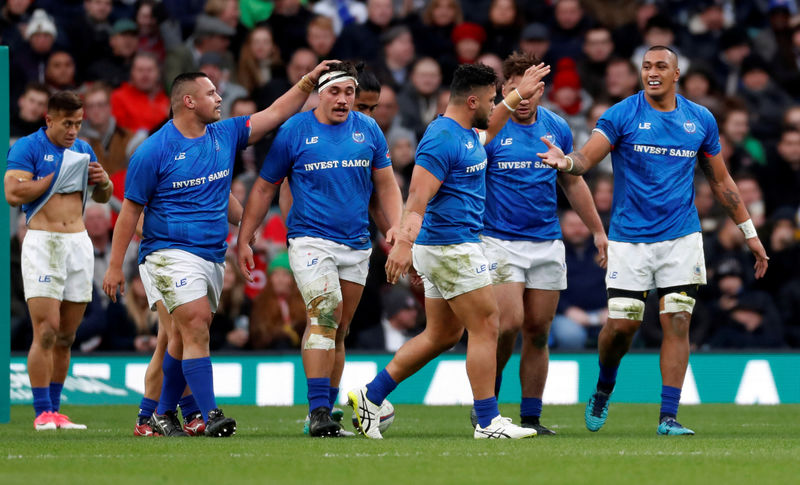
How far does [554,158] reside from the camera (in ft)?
30.8

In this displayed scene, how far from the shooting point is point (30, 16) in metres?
16.9

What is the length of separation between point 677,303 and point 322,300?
256 centimetres

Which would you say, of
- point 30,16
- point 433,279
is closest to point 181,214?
point 433,279

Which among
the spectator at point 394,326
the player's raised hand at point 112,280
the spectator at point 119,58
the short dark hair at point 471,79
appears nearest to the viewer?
the short dark hair at point 471,79

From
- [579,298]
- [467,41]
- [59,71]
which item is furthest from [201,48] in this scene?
[579,298]

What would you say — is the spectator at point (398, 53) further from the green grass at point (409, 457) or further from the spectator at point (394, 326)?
the green grass at point (409, 457)

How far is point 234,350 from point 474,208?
5931mm

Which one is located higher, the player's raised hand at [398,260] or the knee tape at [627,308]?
the player's raised hand at [398,260]

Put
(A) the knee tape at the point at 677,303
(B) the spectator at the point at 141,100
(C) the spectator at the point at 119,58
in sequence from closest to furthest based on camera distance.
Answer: (A) the knee tape at the point at 677,303 → (B) the spectator at the point at 141,100 → (C) the spectator at the point at 119,58

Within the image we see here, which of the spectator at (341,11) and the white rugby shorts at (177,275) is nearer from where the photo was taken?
the white rugby shorts at (177,275)

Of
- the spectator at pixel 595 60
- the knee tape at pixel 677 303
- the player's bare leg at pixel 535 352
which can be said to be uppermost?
the spectator at pixel 595 60

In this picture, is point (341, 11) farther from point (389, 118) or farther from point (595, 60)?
point (595, 60)

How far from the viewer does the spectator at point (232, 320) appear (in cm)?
1441

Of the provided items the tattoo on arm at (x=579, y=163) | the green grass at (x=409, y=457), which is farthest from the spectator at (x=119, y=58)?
→ the tattoo on arm at (x=579, y=163)
